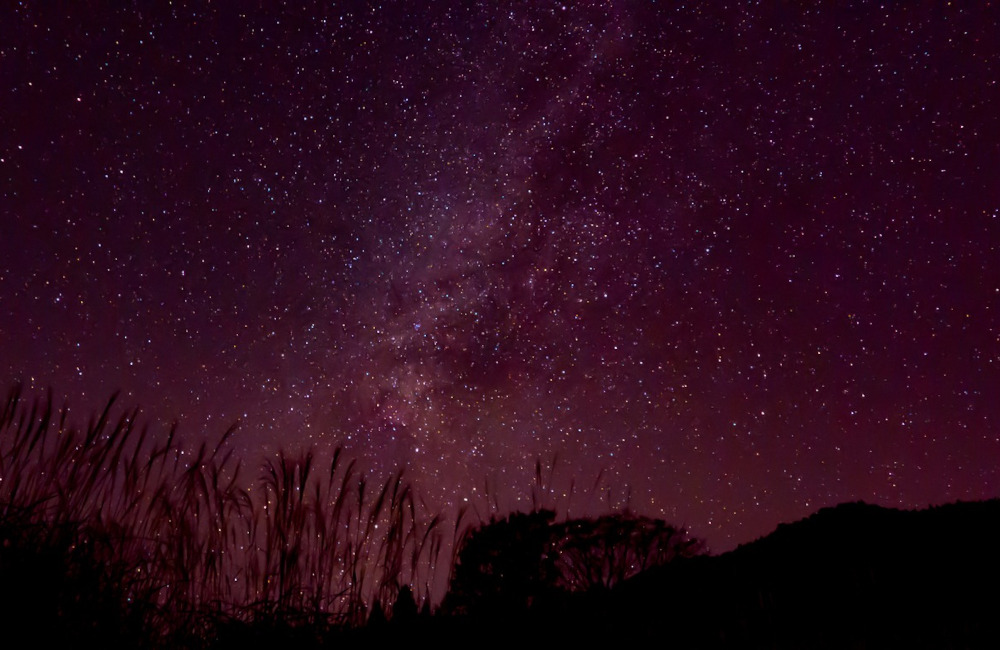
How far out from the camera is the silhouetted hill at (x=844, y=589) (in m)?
2.73

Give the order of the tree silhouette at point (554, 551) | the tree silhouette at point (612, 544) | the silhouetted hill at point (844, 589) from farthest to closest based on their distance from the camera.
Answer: the tree silhouette at point (612, 544) → the tree silhouette at point (554, 551) → the silhouetted hill at point (844, 589)

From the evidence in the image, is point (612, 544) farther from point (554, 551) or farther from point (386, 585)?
point (386, 585)

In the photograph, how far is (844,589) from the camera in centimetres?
340

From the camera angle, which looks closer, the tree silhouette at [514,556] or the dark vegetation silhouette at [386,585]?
the dark vegetation silhouette at [386,585]

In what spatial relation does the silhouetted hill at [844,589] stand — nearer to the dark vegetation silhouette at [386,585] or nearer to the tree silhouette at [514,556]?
the dark vegetation silhouette at [386,585]

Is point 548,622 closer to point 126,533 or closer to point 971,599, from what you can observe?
point 971,599

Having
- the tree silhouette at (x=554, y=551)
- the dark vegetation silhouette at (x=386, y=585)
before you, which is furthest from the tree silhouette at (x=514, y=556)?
the dark vegetation silhouette at (x=386, y=585)

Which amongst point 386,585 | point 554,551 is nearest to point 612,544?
point 554,551

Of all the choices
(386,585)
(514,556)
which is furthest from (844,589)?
(514,556)

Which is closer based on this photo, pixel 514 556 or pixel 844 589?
pixel 844 589

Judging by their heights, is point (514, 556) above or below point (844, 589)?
above

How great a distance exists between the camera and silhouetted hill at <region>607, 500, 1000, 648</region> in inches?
107

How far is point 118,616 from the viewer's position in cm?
304

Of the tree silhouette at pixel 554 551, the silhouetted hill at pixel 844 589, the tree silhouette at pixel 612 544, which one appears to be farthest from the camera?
the tree silhouette at pixel 612 544
